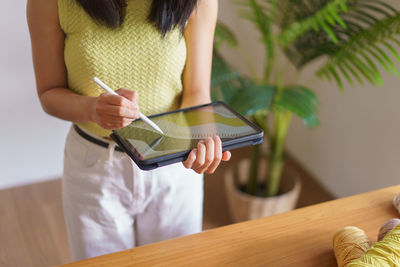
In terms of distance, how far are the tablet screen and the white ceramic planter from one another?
98cm

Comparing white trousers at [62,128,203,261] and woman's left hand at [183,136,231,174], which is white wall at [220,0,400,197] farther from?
woman's left hand at [183,136,231,174]

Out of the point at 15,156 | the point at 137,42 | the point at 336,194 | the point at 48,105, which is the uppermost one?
the point at 137,42

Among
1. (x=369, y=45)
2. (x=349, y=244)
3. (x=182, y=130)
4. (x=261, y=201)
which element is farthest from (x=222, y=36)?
(x=349, y=244)

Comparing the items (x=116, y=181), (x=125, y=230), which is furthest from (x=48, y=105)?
(x=125, y=230)

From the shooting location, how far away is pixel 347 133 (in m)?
1.73

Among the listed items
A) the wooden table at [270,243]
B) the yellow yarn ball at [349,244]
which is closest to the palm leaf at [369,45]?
the wooden table at [270,243]

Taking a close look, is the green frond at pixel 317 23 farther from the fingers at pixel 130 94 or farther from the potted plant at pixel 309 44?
the fingers at pixel 130 94

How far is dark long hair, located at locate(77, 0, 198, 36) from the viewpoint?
68cm

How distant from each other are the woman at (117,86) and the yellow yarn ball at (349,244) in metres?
0.22

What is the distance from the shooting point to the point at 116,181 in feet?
2.52

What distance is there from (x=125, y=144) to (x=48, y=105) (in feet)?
0.75

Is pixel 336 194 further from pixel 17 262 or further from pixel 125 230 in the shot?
pixel 17 262

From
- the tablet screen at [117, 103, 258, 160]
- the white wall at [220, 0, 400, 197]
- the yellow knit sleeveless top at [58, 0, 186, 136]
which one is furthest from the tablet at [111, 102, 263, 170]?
the white wall at [220, 0, 400, 197]

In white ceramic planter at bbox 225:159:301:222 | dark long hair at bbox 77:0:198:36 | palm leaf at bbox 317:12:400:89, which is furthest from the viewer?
white ceramic planter at bbox 225:159:301:222
